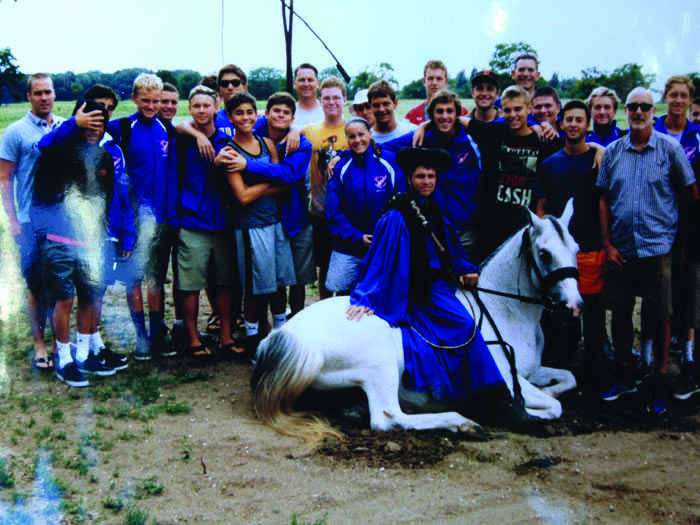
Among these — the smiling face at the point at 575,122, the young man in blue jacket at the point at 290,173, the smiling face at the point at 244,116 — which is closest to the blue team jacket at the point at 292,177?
the young man in blue jacket at the point at 290,173

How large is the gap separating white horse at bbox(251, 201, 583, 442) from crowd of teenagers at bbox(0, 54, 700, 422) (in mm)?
316

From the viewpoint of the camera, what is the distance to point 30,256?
530cm

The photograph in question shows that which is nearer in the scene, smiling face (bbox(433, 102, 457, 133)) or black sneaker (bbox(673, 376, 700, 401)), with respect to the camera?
black sneaker (bbox(673, 376, 700, 401))

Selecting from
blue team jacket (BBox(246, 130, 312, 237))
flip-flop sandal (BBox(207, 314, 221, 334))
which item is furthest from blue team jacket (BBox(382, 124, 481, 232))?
flip-flop sandal (BBox(207, 314, 221, 334))

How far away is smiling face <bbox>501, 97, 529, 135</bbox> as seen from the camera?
18.5 ft

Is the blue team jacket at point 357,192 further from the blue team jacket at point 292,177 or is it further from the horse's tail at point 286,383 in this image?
the horse's tail at point 286,383

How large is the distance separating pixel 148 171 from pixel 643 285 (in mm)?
4657

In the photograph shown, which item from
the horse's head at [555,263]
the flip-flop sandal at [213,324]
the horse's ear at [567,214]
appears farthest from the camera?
the flip-flop sandal at [213,324]

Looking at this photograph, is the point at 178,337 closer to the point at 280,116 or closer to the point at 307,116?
the point at 280,116

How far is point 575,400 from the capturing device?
17.1 ft

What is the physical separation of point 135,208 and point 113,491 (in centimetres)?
296

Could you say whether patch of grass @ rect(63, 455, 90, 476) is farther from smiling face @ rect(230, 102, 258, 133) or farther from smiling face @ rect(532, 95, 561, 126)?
smiling face @ rect(532, 95, 561, 126)

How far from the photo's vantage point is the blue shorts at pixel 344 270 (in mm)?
5531

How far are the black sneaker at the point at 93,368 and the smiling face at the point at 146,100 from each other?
7.77 ft
